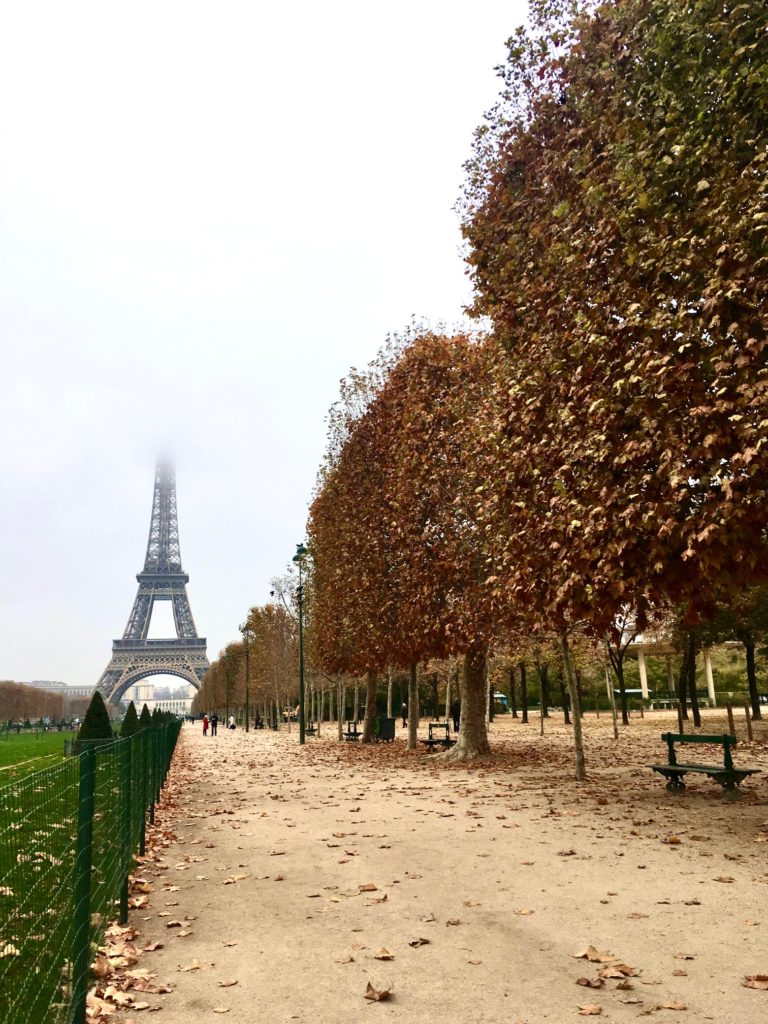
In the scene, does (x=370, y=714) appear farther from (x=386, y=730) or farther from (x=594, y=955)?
(x=594, y=955)

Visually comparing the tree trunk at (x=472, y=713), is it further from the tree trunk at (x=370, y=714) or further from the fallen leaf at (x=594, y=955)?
the fallen leaf at (x=594, y=955)

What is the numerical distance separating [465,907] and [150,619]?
492 ft

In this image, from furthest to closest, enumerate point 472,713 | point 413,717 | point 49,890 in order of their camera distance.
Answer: point 413,717 → point 472,713 → point 49,890

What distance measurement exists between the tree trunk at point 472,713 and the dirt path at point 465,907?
7.18 m

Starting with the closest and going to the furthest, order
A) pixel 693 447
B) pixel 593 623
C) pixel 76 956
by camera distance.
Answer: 1. pixel 76 956
2. pixel 693 447
3. pixel 593 623

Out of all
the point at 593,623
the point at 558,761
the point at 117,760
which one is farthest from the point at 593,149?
the point at 558,761

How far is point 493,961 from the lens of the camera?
19.5 feet

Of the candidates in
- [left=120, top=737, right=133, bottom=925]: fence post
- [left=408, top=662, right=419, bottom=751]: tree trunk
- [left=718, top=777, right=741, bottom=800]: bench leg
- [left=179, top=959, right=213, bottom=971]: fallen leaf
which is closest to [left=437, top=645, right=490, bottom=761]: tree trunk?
[left=408, top=662, right=419, bottom=751]: tree trunk

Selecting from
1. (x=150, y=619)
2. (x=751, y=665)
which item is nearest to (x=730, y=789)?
(x=751, y=665)

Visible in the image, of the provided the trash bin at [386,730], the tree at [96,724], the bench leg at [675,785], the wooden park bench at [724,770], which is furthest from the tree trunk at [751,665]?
the tree at [96,724]

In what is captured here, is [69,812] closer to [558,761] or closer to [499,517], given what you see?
[499,517]

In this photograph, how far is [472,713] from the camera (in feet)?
73.7

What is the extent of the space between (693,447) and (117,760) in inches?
262

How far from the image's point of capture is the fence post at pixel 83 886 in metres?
4.60
